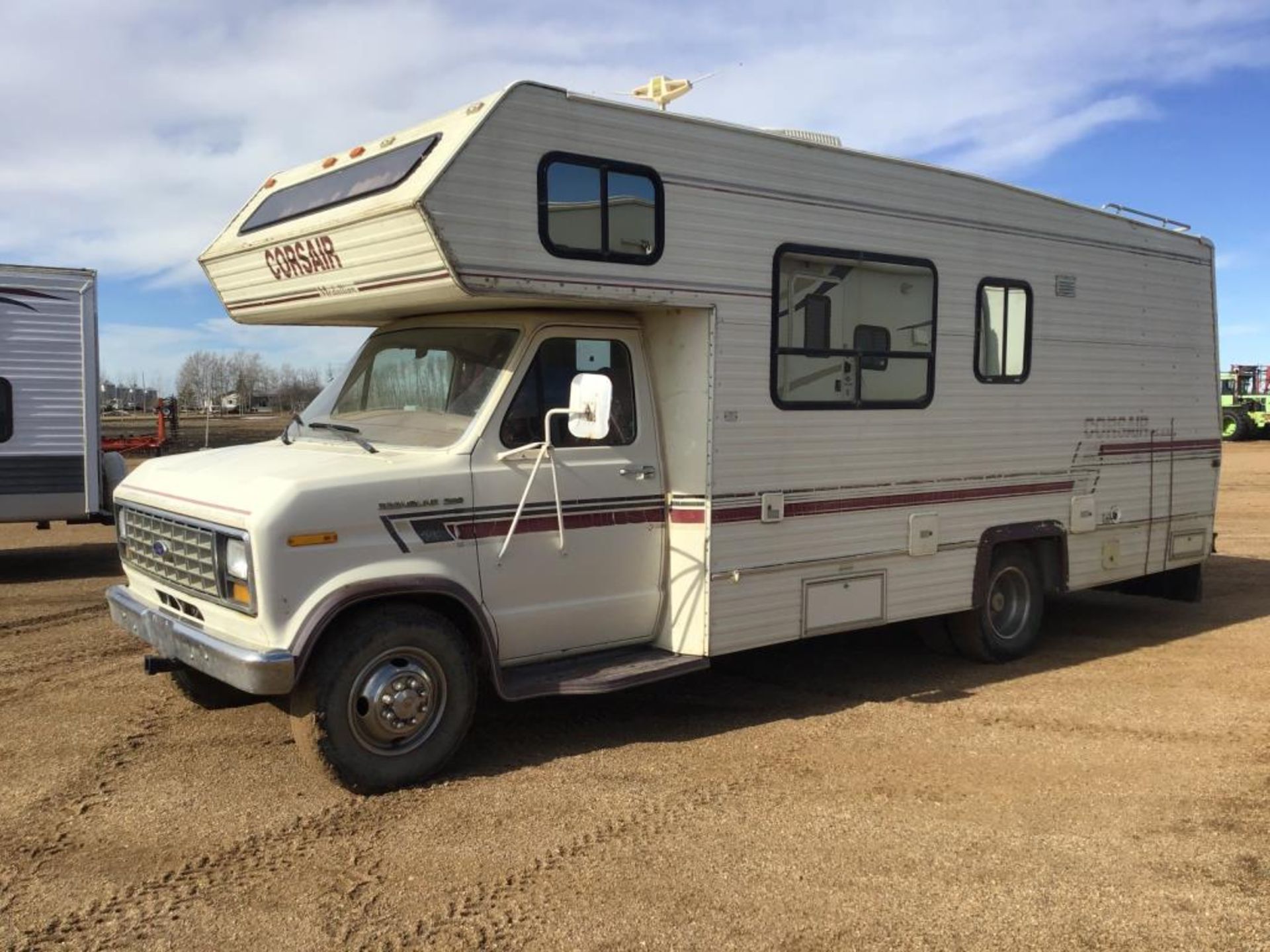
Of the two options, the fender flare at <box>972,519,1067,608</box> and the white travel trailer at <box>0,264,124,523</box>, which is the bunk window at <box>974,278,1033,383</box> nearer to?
the fender flare at <box>972,519,1067,608</box>

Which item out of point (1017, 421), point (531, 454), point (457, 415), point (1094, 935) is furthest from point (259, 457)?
point (1017, 421)

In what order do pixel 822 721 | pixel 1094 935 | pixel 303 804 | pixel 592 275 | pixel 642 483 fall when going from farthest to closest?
pixel 822 721, pixel 642 483, pixel 592 275, pixel 303 804, pixel 1094 935

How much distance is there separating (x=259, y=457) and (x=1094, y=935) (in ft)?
13.5

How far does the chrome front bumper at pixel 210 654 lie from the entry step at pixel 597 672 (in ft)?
3.41

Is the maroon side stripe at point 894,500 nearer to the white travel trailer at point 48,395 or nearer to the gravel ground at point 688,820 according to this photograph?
the gravel ground at point 688,820

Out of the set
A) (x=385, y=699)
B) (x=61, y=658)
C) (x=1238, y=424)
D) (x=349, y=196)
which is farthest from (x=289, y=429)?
(x=1238, y=424)

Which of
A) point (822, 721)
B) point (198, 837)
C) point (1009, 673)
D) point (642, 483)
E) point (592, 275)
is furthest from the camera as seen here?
point (1009, 673)

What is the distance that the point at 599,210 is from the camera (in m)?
5.20

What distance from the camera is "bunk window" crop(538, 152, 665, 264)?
5016 mm

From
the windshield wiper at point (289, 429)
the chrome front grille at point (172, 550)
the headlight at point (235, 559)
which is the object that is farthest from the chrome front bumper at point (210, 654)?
the windshield wiper at point (289, 429)

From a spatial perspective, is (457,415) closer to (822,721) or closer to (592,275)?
(592,275)

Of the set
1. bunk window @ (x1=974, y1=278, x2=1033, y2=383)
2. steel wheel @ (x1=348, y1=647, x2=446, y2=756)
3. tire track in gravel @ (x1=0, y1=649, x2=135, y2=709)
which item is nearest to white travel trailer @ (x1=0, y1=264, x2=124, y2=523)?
tire track in gravel @ (x1=0, y1=649, x2=135, y2=709)

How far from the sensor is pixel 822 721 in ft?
19.7

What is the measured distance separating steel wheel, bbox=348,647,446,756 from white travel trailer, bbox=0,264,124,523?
7470 millimetres
